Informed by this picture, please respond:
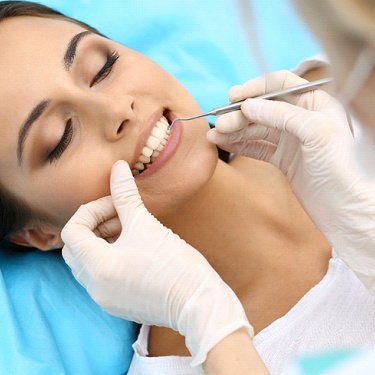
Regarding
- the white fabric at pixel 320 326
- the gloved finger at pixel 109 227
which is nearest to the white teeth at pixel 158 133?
the gloved finger at pixel 109 227

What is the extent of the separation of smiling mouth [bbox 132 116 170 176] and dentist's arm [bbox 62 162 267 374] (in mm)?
74

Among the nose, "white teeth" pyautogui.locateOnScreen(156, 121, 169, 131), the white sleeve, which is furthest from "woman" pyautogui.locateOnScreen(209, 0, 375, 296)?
the white sleeve

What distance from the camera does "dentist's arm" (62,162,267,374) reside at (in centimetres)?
108

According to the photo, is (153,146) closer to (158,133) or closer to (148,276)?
(158,133)

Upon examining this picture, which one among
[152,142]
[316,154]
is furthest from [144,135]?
[316,154]

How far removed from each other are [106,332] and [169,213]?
1.49ft

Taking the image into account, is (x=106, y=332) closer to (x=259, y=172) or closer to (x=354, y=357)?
(x=259, y=172)

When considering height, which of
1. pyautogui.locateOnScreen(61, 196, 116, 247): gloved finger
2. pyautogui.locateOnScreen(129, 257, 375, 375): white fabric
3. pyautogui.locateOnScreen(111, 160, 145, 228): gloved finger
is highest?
pyautogui.locateOnScreen(111, 160, 145, 228): gloved finger

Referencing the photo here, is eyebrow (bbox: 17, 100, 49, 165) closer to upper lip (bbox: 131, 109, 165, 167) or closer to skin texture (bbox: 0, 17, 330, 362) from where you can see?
skin texture (bbox: 0, 17, 330, 362)

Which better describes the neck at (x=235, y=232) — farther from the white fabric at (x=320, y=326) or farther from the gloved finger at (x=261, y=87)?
the gloved finger at (x=261, y=87)

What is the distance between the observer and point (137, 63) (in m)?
1.34

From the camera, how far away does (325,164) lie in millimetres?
1178

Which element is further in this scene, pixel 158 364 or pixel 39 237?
pixel 39 237

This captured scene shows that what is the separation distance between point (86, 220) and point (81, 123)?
213 millimetres
